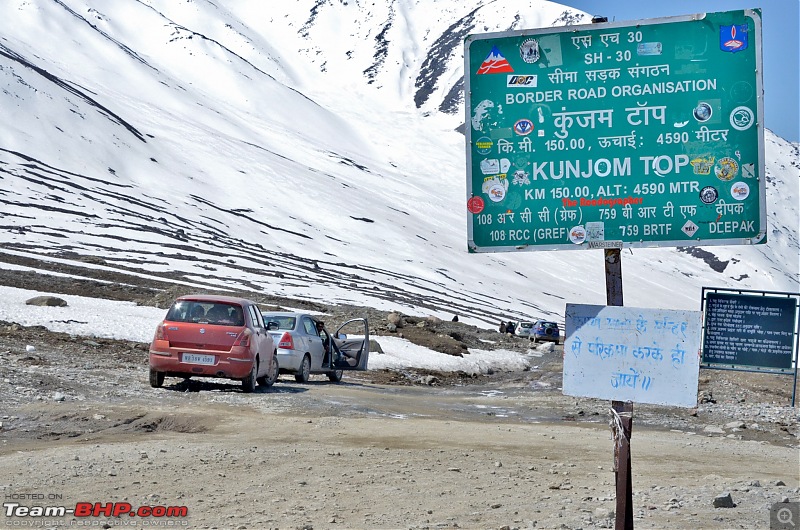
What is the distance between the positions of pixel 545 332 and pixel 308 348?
44146 millimetres

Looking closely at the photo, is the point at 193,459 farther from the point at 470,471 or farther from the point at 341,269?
the point at 341,269

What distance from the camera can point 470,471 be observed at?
1020 cm

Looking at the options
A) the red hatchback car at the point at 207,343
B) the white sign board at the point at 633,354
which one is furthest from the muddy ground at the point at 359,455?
the white sign board at the point at 633,354

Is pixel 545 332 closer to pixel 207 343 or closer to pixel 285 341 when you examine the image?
pixel 285 341

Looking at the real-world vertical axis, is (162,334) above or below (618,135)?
below

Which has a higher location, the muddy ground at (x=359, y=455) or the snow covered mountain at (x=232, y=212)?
the snow covered mountain at (x=232, y=212)

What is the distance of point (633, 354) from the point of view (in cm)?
614

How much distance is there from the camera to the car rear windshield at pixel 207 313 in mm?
17891

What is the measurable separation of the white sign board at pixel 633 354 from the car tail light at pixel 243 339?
11906 mm

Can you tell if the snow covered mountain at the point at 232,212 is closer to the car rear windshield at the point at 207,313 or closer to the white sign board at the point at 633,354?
the car rear windshield at the point at 207,313

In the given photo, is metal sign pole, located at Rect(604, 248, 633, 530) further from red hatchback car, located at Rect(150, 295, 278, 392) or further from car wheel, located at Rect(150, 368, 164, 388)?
car wheel, located at Rect(150, 368, 164, 388)

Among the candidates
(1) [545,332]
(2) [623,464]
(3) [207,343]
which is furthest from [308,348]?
(1) [545,332]

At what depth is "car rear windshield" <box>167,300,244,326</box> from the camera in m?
17.9

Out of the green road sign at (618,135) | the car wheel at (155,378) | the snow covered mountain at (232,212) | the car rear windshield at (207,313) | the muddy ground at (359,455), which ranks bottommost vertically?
the muddy ground at (359,455)
